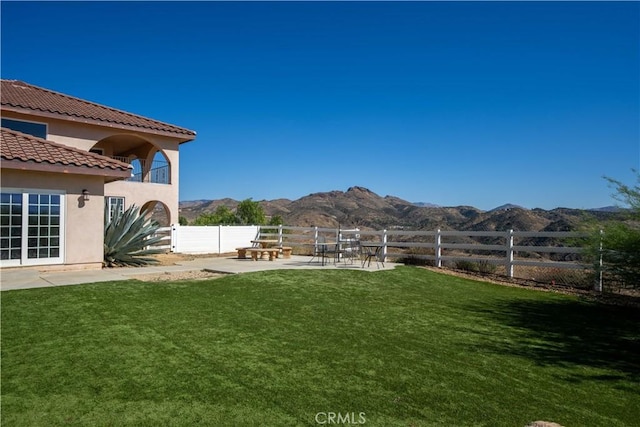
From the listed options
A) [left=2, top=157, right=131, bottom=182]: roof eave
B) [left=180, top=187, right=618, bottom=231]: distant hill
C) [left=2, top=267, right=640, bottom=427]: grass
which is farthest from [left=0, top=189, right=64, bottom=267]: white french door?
[left=180, top=187, right=618, bottom=231]: distant hill

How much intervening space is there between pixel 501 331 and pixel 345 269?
670cm

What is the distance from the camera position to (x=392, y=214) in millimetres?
62531

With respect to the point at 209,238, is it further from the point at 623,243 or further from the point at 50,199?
the point at 623,243

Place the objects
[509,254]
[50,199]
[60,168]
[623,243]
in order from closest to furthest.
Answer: [623,243] < [60,168] < [50,199] < [509,254]

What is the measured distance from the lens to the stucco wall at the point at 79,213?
36.3 feet

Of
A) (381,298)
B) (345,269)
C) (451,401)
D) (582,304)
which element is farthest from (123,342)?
(582,304)

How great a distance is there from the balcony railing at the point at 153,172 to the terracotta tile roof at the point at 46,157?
929 centimetres

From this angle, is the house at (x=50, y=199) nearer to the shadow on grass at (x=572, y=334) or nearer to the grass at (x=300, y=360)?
the grass at (x=300, y=360)

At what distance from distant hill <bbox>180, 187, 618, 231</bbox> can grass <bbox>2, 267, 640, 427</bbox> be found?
2686 cm

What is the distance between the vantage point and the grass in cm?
363

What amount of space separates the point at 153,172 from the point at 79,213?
37.6 ft

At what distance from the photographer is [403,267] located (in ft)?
45.6

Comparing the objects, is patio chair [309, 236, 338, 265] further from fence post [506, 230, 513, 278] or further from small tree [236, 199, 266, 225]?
small tree [236, 199, 266, 225]

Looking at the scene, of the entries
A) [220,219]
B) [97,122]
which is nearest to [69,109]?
[97,122]
